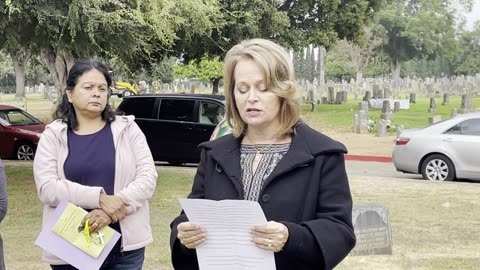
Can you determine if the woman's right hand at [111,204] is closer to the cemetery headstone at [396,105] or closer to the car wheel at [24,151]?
the car wheel at [24,151]

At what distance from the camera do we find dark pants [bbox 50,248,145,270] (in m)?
3.75

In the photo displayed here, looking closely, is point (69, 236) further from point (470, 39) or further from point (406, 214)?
point (470, 39)

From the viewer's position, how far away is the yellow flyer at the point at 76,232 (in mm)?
3615

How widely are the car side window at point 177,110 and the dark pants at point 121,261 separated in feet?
37.1

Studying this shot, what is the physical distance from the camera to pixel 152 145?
1555cm

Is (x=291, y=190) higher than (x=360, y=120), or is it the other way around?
(x=291, y=190)

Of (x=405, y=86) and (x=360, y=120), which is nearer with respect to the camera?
(x=360, y=120)

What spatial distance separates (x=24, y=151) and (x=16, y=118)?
1326 millimetres

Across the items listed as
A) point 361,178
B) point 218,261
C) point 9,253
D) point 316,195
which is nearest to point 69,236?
point 218,261

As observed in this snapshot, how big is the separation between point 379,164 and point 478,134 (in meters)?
4.42

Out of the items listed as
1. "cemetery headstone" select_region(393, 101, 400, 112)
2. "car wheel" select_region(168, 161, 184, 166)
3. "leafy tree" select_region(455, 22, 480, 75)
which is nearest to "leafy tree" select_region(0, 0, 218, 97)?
"car wheel" select_region(168, 161, 184, 166)

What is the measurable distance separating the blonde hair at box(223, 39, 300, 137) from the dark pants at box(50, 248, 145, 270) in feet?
4.95

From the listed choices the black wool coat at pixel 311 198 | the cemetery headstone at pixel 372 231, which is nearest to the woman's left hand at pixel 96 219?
the black wool coat at pixel 311 198

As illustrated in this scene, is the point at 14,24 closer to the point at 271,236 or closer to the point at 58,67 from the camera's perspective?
the point at 271,236
